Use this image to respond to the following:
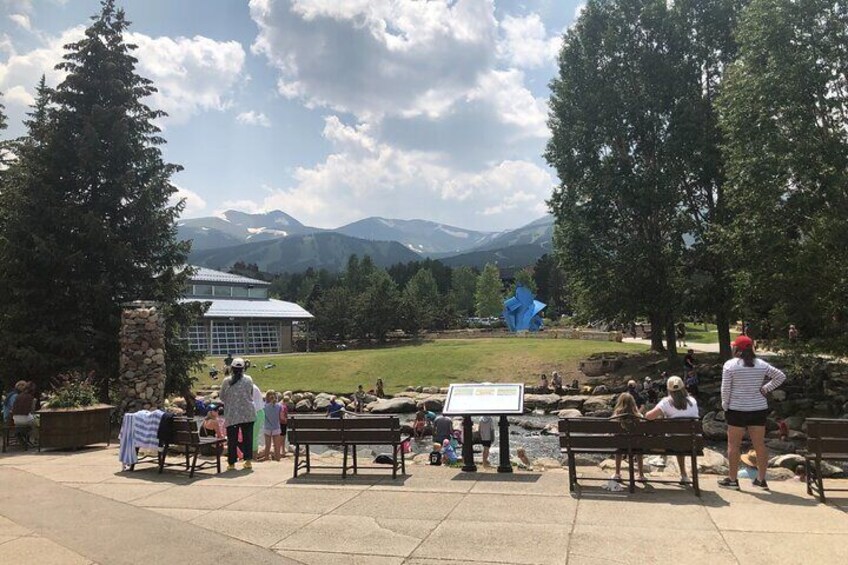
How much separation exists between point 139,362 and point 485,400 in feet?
37.1

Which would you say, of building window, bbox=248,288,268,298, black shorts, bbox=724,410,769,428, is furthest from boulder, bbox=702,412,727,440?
building window, bbox=248,288,268,298

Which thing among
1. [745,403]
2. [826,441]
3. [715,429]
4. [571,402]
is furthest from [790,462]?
[571,402]

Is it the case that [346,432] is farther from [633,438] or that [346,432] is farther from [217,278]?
[217,278]

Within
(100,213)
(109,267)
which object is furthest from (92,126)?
(109,267)

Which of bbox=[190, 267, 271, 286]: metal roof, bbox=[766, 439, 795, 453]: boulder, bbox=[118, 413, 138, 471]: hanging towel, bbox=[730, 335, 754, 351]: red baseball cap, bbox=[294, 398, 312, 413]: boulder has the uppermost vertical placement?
bbox=[190, 267, 271, 286]: metal roof

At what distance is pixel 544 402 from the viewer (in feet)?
102

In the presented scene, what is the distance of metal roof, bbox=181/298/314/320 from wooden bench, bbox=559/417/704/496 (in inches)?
2368

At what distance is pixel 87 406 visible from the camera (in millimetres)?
14070

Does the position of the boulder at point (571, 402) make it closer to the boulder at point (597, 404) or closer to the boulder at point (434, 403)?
the boulder at point (597, 404)

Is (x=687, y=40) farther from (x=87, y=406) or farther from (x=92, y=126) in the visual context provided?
(x=87, y=406)

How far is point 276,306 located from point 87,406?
62798 millimetres

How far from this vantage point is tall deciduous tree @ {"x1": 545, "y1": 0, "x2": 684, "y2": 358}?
32594mm

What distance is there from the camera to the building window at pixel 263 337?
68.9 m

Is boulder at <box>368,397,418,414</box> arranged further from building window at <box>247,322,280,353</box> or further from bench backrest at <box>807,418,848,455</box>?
building window at <box>247,322,280,353</box>
